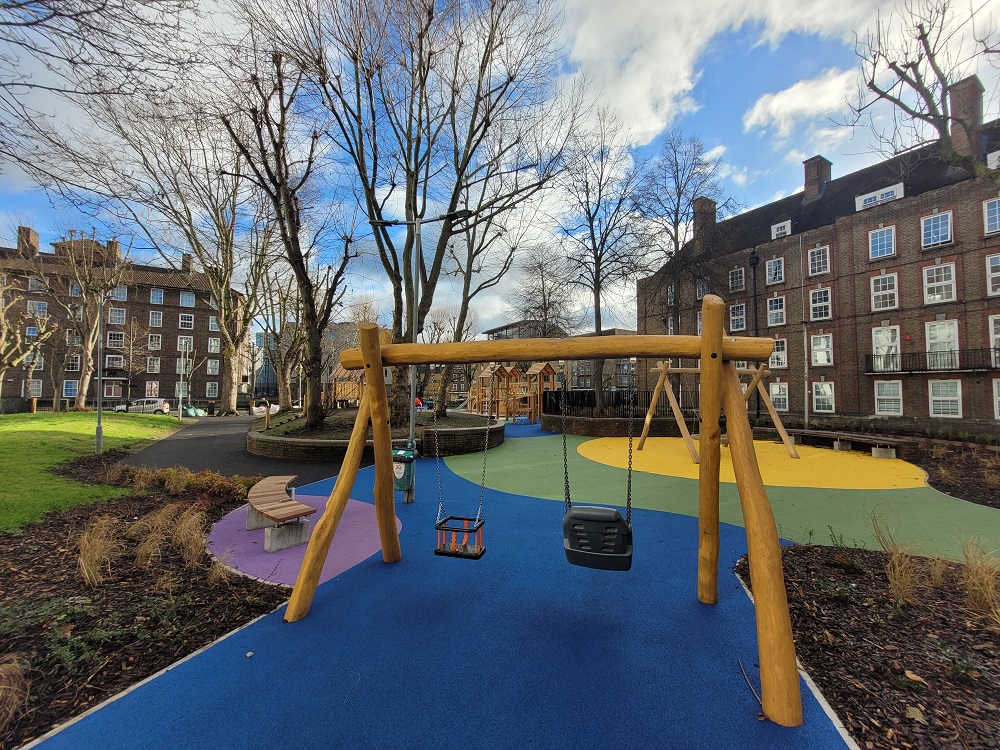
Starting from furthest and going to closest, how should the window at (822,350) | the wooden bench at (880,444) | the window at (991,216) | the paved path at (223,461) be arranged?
the window at (822,350)
the window at (991,216)
the wooden bench at (880,444)
the paved path at (223,461)

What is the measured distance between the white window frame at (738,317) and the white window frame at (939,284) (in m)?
9.59

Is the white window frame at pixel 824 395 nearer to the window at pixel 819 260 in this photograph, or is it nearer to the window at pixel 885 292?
the window at pixel 885 292

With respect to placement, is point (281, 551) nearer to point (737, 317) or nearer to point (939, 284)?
point (939, 284)

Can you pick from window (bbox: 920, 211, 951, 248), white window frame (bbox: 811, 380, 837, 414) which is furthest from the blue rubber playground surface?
window (bbox: 920, 211, 951, 248)

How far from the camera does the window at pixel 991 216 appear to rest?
20.5 meters

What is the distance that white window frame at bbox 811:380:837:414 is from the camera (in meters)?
26.1

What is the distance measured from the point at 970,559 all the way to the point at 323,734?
580 cm

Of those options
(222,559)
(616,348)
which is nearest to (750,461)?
(616,348)

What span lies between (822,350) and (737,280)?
788cm

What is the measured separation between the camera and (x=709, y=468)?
13.5ft

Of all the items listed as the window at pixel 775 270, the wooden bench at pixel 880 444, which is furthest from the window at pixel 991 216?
the wooden bench at pixel 880 444

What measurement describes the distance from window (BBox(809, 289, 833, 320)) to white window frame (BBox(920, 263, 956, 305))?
4.44 meters

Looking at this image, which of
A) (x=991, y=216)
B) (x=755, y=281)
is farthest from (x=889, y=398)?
(x=755, y=281)

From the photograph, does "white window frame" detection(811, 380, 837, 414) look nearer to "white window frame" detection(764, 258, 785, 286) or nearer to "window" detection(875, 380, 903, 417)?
"window" detection(875, 380, 903, 417)
